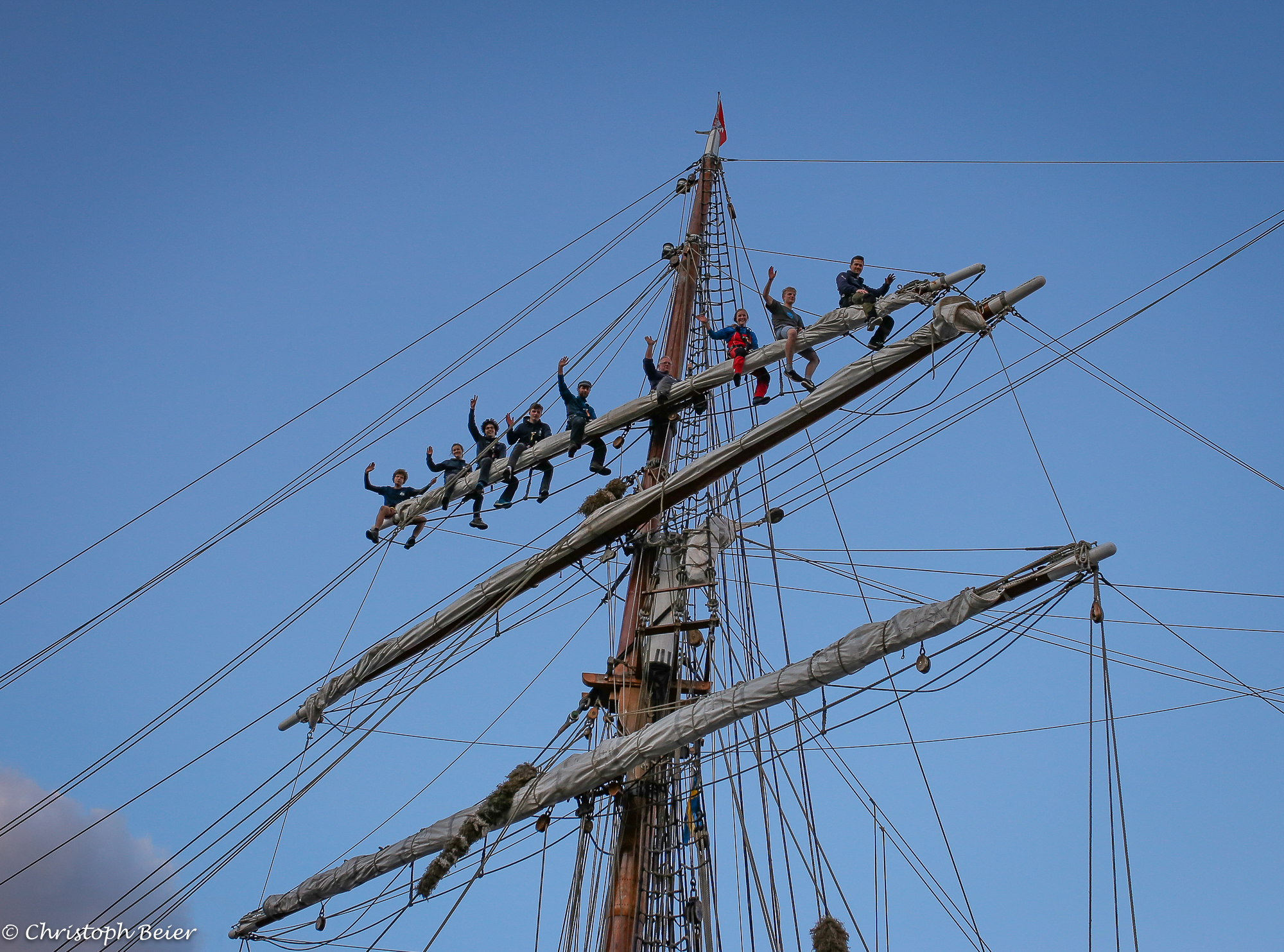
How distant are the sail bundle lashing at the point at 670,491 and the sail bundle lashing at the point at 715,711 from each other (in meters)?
2.10

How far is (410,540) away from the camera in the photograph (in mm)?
16031

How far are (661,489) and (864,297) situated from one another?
2971 millimetres

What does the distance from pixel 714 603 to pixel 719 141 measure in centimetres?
848

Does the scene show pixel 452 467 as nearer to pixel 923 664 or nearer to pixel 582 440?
pixel 582 440

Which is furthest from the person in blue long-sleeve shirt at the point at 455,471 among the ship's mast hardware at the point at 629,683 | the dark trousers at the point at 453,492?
the ship's mast hardware at the point at 629,683

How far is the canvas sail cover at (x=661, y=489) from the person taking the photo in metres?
12.5

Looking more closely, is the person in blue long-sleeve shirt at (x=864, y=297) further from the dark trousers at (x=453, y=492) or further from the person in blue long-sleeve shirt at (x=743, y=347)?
the dark trousers at (x=453, y=492)

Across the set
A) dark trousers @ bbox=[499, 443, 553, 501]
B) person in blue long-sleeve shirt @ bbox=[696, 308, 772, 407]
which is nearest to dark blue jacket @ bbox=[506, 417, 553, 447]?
A: dark trousers @ bbox=[499, 443, 553, 501]

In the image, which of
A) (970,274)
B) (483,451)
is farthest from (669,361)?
(970,274)

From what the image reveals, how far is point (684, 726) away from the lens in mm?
12008

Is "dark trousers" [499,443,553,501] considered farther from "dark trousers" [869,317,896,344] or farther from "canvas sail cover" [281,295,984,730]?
"dark trousers" [869,317,896,344]

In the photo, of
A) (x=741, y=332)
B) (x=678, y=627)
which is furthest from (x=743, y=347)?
(x=678, y=627)

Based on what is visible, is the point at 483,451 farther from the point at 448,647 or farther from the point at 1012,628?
the point at 1012,628

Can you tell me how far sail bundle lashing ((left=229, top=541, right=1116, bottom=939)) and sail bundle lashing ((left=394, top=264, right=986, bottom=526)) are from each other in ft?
12.0
